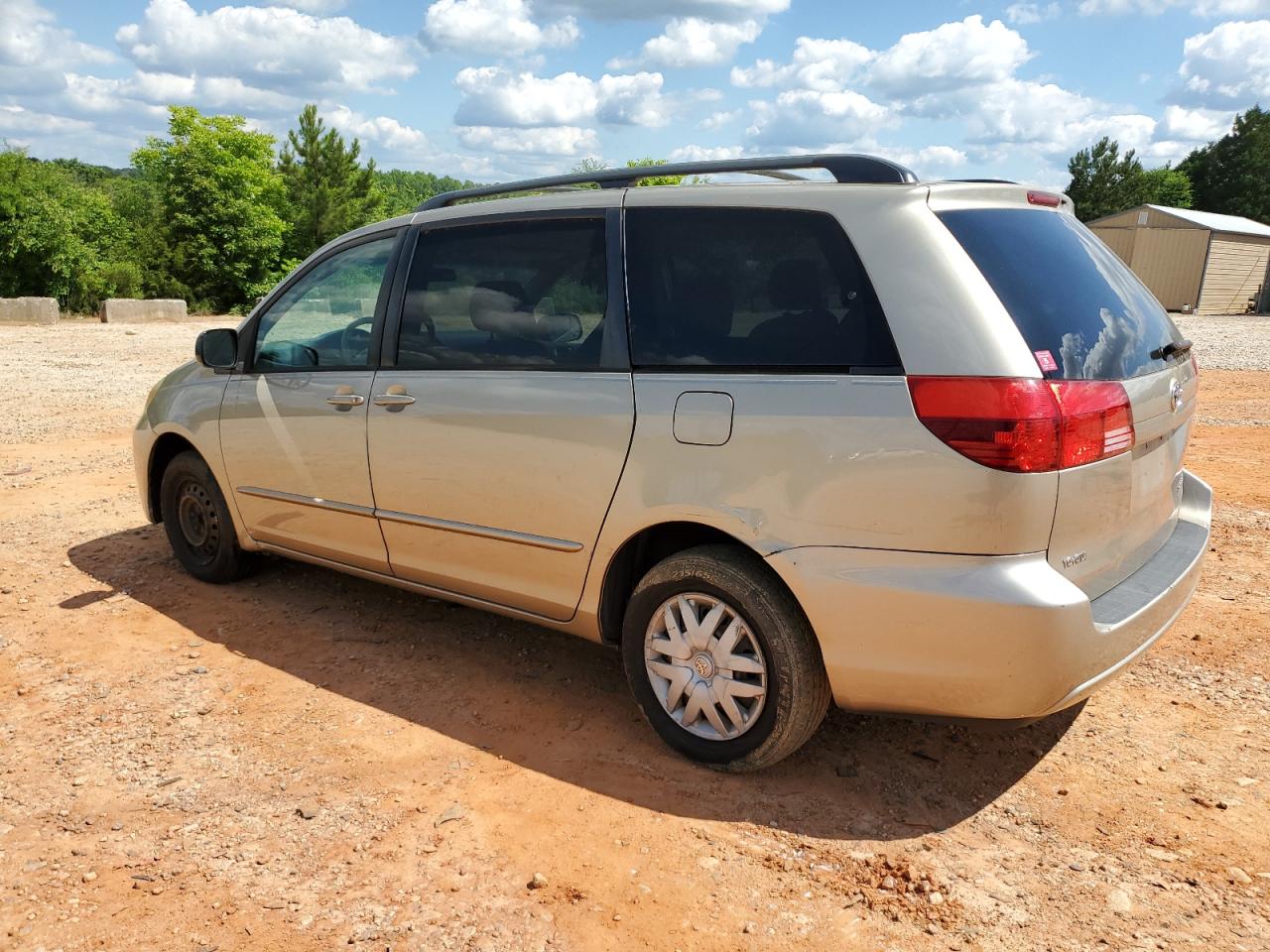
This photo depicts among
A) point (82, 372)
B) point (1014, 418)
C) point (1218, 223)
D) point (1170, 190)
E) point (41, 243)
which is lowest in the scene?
point (82, 372)

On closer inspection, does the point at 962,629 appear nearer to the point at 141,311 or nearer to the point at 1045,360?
the point at 1045,360

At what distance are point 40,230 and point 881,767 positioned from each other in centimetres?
3217

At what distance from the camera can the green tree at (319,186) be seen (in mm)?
44250

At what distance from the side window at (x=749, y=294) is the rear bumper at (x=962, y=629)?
0.61 meters

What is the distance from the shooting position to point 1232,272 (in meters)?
36.6

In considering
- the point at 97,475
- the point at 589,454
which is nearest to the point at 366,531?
the point at 589,454

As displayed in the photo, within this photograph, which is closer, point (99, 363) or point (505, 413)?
point (505, 413)

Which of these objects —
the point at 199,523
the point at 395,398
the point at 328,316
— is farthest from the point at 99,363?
the point at 395,398

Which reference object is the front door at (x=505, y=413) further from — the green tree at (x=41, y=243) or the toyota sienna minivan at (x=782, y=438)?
the green tree at (x=41, y=243)

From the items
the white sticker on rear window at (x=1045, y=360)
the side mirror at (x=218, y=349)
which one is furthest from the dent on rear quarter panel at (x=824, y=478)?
the side mirror at (x=218, y=349)

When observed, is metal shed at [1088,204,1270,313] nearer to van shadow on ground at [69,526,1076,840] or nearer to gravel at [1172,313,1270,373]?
gravel at [1172,313,1270,373]

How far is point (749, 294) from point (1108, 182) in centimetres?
7596

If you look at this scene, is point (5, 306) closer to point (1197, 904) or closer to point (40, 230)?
point (40, 230)

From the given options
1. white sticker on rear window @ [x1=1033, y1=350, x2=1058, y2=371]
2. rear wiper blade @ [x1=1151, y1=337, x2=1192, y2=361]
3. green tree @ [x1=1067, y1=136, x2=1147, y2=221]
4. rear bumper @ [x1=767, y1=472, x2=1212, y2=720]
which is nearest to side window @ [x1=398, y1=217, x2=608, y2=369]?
rear bumper @ [x1=767, y1=472, x2=1212, y2=720]
